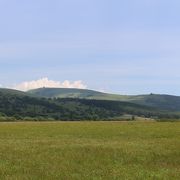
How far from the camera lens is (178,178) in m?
23.4

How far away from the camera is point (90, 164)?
29.0 metres

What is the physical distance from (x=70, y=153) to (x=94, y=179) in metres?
13.2

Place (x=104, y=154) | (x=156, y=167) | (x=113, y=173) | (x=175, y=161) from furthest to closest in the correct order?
(x=104, y=154)
(x=175, y=161)
(x=156, y=167)
(x=113, y=173)

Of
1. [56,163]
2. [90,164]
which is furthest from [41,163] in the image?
Result: [90,164]

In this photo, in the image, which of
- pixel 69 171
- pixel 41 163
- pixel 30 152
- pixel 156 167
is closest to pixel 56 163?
pixel 41 163

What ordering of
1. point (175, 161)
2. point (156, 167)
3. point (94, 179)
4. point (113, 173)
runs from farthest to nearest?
1. point (175, 161)
2. point (156, 167)
3. point (113, 173)
4. point (94, 179)

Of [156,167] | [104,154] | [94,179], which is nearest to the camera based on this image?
[94,179]

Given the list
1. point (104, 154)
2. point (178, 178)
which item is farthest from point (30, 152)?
point (178, 178)

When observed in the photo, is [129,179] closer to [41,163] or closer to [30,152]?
[41,163]

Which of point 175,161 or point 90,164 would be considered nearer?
point 90,164

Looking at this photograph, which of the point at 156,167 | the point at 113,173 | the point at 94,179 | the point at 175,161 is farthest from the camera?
the point at 175,161

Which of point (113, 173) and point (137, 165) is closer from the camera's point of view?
point (113, 173)

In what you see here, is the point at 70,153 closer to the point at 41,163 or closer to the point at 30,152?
the point at 30,152

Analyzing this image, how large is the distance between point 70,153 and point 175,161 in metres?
8.36
